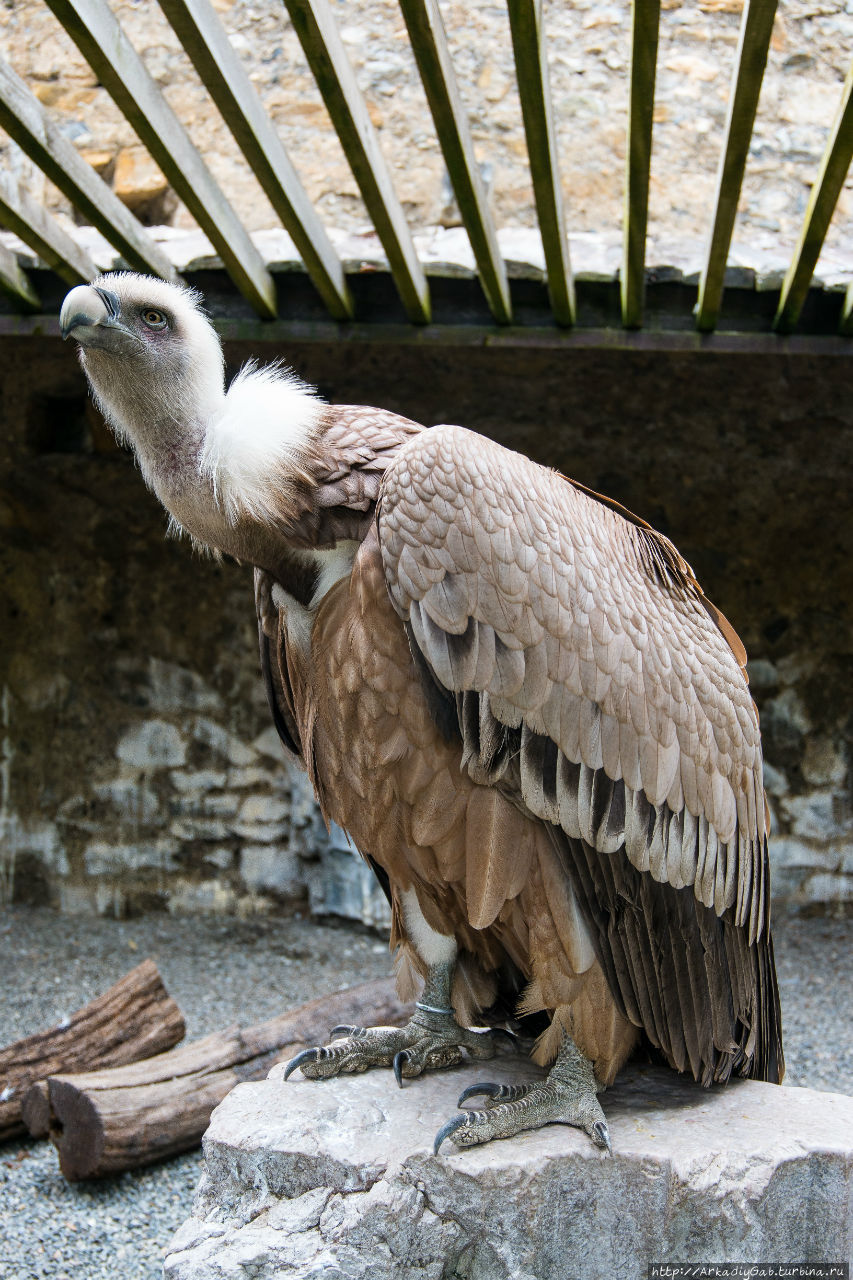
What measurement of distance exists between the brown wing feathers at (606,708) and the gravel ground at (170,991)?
5.99 ft

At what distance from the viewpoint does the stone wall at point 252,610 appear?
5.72 m

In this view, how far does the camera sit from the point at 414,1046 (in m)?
2.75

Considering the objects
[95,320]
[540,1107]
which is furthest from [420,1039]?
[95,320]

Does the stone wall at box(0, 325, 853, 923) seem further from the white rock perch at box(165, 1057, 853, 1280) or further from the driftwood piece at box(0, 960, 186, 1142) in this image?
the white rock perch at box(165, 1057, 853, 1280)

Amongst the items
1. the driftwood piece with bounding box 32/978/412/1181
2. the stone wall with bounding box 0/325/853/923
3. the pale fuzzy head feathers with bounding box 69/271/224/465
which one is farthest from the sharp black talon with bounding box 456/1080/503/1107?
the stone wall with bounding box 0/325/853/923

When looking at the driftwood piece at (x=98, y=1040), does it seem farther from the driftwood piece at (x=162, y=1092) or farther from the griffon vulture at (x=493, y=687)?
the griffon vulture at (x=493, y=687)

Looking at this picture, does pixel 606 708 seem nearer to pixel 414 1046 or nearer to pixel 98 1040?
pixel 414 1046

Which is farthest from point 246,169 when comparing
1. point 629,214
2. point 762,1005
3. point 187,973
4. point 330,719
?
point 762,1005

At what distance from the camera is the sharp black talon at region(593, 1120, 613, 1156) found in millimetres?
2297

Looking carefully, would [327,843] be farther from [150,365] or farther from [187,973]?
[150,365]

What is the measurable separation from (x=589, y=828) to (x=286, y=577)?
87 cm

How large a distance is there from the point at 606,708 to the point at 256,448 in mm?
905

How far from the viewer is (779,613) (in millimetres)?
5910

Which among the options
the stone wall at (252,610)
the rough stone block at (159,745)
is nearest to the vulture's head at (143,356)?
the stone wall at (252,610)
